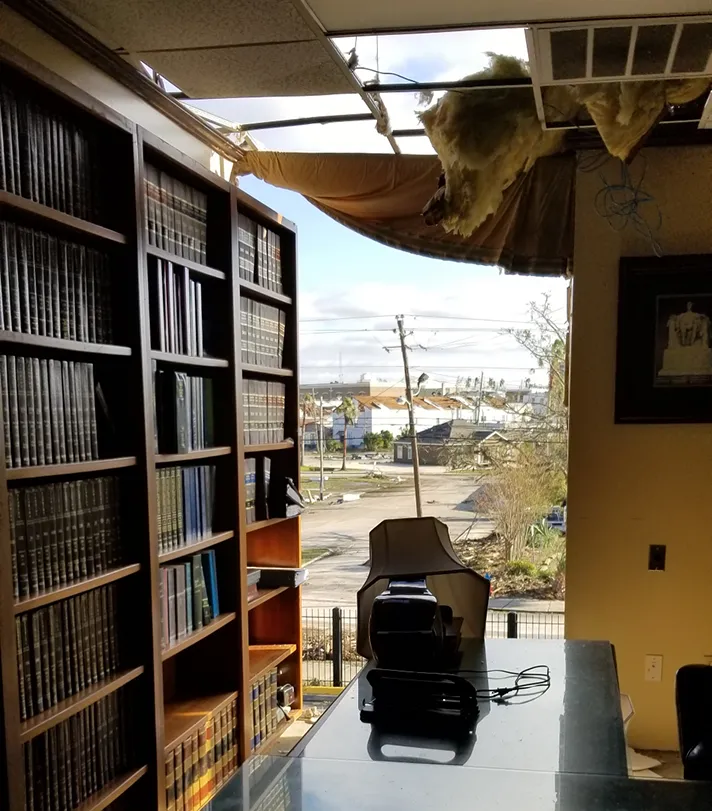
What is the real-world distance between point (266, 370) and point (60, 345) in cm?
105

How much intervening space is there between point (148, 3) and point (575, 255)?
1684mm

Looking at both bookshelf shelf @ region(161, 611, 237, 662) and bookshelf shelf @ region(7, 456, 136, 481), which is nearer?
bookshelf shelf @ region(7, 456, 136, 481)

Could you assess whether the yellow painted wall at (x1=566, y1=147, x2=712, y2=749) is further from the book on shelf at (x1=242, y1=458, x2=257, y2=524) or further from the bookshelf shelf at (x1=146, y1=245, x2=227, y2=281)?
the bookshelf shelf at (x1=146, y1=245, x2=227, y2=281)

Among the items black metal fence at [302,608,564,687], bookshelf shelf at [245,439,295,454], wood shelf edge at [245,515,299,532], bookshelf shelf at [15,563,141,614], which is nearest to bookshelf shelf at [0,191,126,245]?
bookshelf shelf at [15,563,141,614]

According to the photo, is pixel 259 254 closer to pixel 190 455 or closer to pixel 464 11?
pixel 190 455

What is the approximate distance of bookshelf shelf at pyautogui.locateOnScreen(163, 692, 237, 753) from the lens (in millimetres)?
1930

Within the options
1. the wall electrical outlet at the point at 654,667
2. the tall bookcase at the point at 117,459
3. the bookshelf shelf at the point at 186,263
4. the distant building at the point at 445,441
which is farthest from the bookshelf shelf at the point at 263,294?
the wall electrical outlet at the point at 654,667

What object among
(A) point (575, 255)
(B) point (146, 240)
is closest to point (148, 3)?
(B) point (146, 240)

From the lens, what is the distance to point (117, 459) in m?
1.66

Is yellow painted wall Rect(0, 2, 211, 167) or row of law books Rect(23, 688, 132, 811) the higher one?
yellow painted wall Rect(0, 2, 211, 167)

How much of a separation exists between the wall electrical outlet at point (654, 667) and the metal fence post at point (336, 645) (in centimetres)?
128

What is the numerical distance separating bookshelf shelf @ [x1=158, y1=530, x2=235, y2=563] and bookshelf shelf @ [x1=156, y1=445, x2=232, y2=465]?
0.26m

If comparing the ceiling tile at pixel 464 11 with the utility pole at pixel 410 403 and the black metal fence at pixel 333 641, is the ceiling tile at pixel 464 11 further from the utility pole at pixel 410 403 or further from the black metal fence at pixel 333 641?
the black metal fence at pixel 333 641

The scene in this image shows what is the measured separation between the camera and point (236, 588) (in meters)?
2.25
